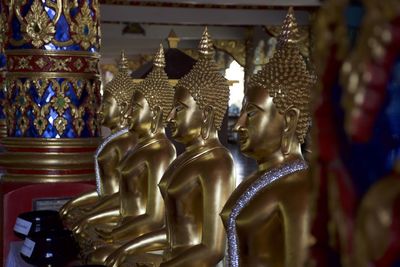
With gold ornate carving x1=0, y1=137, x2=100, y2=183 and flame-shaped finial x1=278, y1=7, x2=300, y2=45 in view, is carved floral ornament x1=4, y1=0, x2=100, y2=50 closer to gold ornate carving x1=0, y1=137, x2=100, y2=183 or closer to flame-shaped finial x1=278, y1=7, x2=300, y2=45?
gold ornate carving x1=0, y1=137, x2=100, y2=183

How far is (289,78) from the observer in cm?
132

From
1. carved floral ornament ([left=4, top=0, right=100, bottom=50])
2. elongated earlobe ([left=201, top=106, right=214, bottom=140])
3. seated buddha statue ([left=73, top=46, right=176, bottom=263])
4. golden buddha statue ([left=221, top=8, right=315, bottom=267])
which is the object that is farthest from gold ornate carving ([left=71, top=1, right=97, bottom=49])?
golden buddha statue ([left=221, top=8, right=315, bottom=267])

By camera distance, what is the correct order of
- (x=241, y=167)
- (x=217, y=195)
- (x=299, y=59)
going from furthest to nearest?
(x=241, y=167) < (x=217, y=195) < (x=299, y=59)

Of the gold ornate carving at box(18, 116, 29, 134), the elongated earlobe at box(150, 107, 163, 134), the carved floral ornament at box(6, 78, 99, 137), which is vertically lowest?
the gold ornate carving at box(18, 116, 29, 134)

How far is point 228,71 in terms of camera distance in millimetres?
13938

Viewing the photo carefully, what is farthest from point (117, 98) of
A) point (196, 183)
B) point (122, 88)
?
point (196, 183)

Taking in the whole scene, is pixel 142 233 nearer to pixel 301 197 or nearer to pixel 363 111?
pixel 301 197

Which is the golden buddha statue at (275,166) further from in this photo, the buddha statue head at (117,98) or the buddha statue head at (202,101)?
the buddha statue head at (117,98)

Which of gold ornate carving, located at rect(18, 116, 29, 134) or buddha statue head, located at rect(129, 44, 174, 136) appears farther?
gold ornate carving, located at rect(18, 116, 29, 134)

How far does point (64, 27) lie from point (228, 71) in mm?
11282

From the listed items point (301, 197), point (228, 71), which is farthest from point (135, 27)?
point (301, 197)

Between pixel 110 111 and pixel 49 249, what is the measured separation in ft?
2.75

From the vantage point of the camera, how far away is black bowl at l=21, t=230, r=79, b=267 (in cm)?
A: 183

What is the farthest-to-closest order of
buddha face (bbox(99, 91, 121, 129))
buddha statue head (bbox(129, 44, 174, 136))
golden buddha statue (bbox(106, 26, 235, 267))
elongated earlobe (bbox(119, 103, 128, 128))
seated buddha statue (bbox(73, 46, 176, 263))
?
buddha face (bbox(99, 91, 121, 129)) → elongated earlobe (bbox(119, 103, 128, 128)) → buddha statue head (bbox(129, 44, 174, 136)) → seated buddha statue (bbox(73, 46, 176, 263)) → golden buddha statue (bbox(106, 26, 235, 267))
